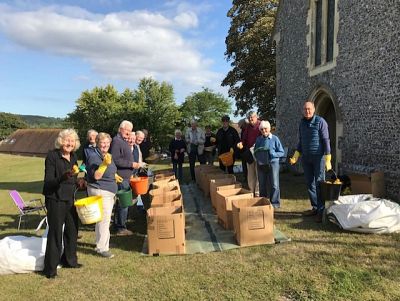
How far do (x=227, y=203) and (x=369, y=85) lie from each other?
5.29 m

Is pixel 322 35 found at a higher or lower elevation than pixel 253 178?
higher

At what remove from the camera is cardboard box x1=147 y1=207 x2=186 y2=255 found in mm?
5488

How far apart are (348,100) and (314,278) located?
7134 mm

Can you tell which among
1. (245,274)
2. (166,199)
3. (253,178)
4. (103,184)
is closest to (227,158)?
(253,178)

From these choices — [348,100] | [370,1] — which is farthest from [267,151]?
[370,1]

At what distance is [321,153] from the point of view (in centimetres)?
684

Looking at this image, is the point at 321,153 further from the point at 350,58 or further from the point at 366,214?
the point at 350,58

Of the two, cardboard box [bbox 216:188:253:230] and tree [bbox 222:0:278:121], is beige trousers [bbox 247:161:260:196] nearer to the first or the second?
cardboard box [bbox 216:188:253:230]

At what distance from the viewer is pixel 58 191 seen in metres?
4.81

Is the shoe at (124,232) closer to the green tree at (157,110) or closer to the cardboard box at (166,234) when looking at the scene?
the cardboard box at (166,234)

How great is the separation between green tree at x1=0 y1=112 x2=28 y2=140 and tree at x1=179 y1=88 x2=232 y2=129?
38.7 meters

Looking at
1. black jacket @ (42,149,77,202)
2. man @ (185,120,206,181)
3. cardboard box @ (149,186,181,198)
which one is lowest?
cardboard box @ (149,186,181,198)

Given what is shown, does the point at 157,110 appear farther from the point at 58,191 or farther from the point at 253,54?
the point at 58,191

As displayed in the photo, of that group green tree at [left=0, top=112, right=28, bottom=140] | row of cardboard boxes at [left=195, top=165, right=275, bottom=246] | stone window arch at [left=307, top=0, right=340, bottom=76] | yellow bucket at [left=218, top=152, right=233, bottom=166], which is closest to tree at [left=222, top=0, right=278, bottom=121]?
stone window arch at [left=307, top=0, right=340, bottom=76]
